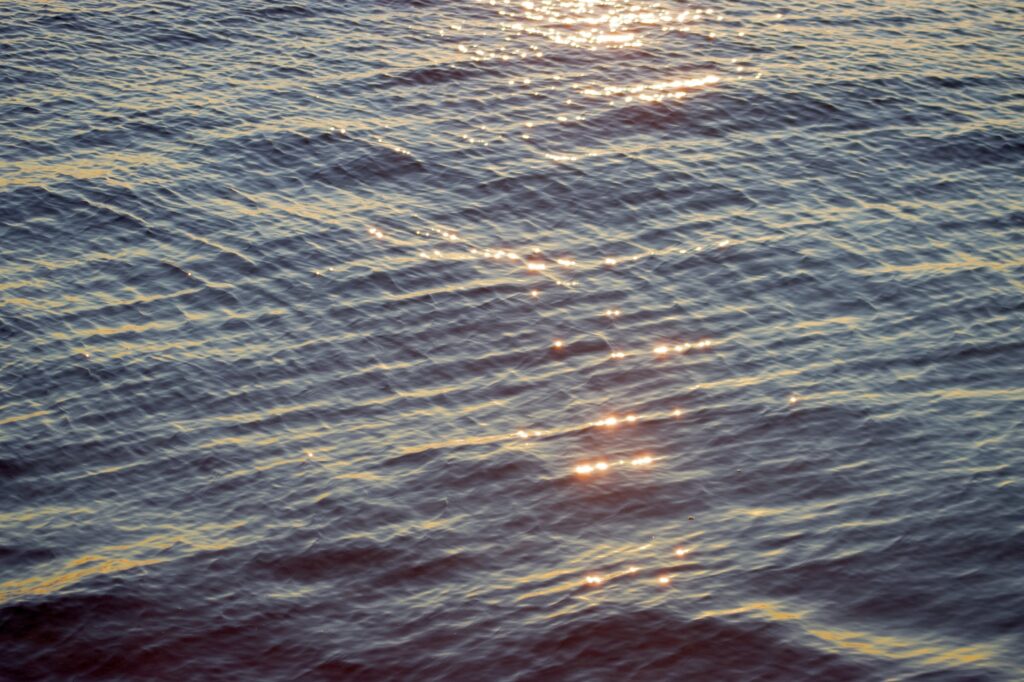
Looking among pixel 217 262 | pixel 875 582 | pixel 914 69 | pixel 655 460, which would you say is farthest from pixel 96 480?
pixel 914 69

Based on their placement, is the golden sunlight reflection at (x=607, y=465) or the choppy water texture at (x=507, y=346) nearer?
the choppy water texture at (x=507, y=346)

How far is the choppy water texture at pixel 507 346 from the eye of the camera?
23.9m

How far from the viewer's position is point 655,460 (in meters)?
27.7

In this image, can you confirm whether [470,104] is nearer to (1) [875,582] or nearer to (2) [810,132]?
(2) [810,132]

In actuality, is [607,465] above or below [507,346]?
below

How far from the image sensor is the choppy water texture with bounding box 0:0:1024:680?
2388cm

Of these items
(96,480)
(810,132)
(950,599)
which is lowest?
(950,599)

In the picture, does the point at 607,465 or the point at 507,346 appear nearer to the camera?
the point at 607,465

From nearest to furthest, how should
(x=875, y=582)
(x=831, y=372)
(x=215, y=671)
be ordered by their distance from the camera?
(x=215, y=671), (x=875, y=582), (x=831, y=372)

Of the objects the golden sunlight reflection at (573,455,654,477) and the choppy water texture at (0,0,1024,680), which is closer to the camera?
the choppy water texture at (0,0,1024,680)

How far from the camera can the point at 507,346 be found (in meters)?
31.5

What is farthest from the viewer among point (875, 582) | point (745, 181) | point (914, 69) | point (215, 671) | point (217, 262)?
point (914, 69)

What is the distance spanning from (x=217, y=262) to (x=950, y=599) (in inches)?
802

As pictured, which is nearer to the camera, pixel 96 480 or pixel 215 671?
pixel 215 671
